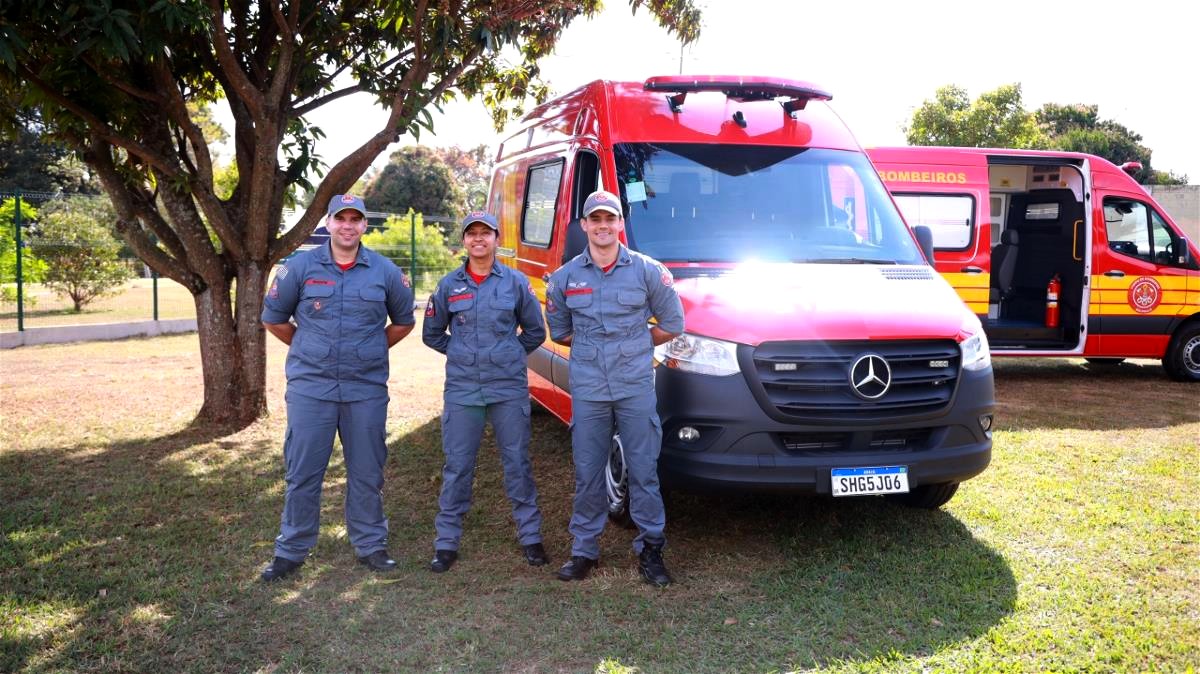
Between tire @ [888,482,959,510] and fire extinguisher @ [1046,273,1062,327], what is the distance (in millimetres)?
5993

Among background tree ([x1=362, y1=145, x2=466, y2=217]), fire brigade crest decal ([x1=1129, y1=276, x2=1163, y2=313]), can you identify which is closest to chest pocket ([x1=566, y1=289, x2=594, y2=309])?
fire brigade crest decal ([x1=1129, y1=276, x2=1163, y2=313])

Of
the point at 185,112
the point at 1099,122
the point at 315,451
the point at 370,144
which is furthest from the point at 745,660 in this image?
the point at 1099,122

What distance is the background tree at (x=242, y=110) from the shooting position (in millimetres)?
7172

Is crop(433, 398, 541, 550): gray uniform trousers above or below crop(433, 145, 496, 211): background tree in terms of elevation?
below

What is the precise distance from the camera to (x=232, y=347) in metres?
7.91

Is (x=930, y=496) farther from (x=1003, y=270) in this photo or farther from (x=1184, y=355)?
(x=1184, y=355)

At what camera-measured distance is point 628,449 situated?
176 inches

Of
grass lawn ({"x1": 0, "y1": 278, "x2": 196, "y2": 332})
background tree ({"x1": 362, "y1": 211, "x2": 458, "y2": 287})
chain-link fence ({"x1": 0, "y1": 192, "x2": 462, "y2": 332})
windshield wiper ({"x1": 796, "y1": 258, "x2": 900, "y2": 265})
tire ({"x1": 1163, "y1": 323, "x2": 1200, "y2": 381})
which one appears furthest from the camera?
background tree ({"x1": 362, "y1": 211, "x2": 458, "y2": 287})

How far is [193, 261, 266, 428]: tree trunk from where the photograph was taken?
7.83m

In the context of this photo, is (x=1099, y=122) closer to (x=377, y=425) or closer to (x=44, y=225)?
(x=44, y=225)

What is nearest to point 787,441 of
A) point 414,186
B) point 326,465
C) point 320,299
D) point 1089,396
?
point 326,465

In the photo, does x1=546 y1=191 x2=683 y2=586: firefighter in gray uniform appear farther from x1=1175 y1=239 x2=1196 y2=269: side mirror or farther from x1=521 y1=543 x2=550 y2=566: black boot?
x1=1175 y1=239 x2=1196 y2=269: side mirror

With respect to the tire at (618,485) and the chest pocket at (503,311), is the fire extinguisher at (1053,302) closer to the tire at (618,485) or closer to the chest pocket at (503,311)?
the tire at (618,485)

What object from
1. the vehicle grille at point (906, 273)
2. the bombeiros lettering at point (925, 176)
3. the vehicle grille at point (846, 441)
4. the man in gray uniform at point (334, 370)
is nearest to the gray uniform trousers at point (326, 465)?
the man in gray uniform at point (334, 370)
